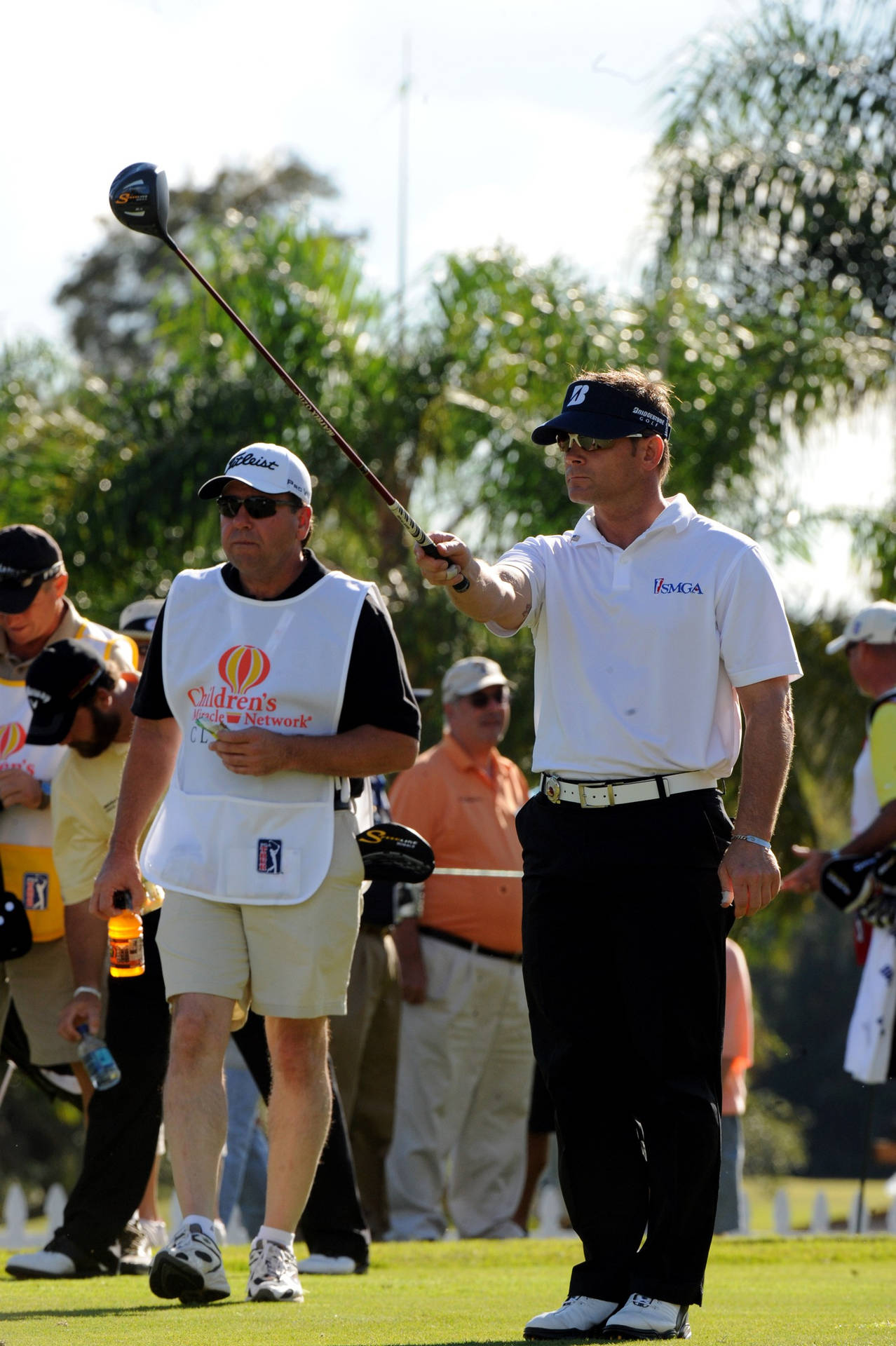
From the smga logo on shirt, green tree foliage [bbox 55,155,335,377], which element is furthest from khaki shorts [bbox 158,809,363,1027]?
green tree foliage [bbox 55,155,335,377]

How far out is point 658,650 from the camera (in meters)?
4.41

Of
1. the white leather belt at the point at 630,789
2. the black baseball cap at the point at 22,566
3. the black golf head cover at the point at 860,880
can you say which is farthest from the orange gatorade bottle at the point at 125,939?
the black golf head cover at the point at 860,880

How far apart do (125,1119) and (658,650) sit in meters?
2.64

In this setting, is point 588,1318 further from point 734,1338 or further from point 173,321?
point 173,321

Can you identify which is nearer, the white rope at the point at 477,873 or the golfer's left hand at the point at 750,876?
the golfer's left hand at the point at 750,876

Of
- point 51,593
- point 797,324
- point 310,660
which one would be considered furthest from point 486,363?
point 310,660

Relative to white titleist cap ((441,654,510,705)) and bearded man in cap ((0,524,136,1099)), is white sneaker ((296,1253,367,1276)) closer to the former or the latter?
bearded man in cap ((0,524,136,1099))

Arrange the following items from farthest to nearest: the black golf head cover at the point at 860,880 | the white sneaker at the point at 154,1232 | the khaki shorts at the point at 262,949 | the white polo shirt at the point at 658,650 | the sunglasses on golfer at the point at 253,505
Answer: the black golf head cover at the point at 860,880 → the white sneaker at the point at 154,1232 → the sunglasses on golfer at the point at 253,505 → the khaki shorts at the point at 262,949 → the white polo shirt at the point at 658,650

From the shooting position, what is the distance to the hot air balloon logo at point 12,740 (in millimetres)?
6363

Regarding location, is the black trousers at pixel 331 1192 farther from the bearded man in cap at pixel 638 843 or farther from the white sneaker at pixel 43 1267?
the bearded man in cap at pixel 638 843

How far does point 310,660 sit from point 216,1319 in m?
1.69

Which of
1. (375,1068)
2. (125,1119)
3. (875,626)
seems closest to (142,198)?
(125,1119)

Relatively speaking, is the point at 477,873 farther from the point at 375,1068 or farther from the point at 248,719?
the point at 248,719

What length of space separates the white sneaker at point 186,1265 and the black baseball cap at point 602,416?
2159 mm
